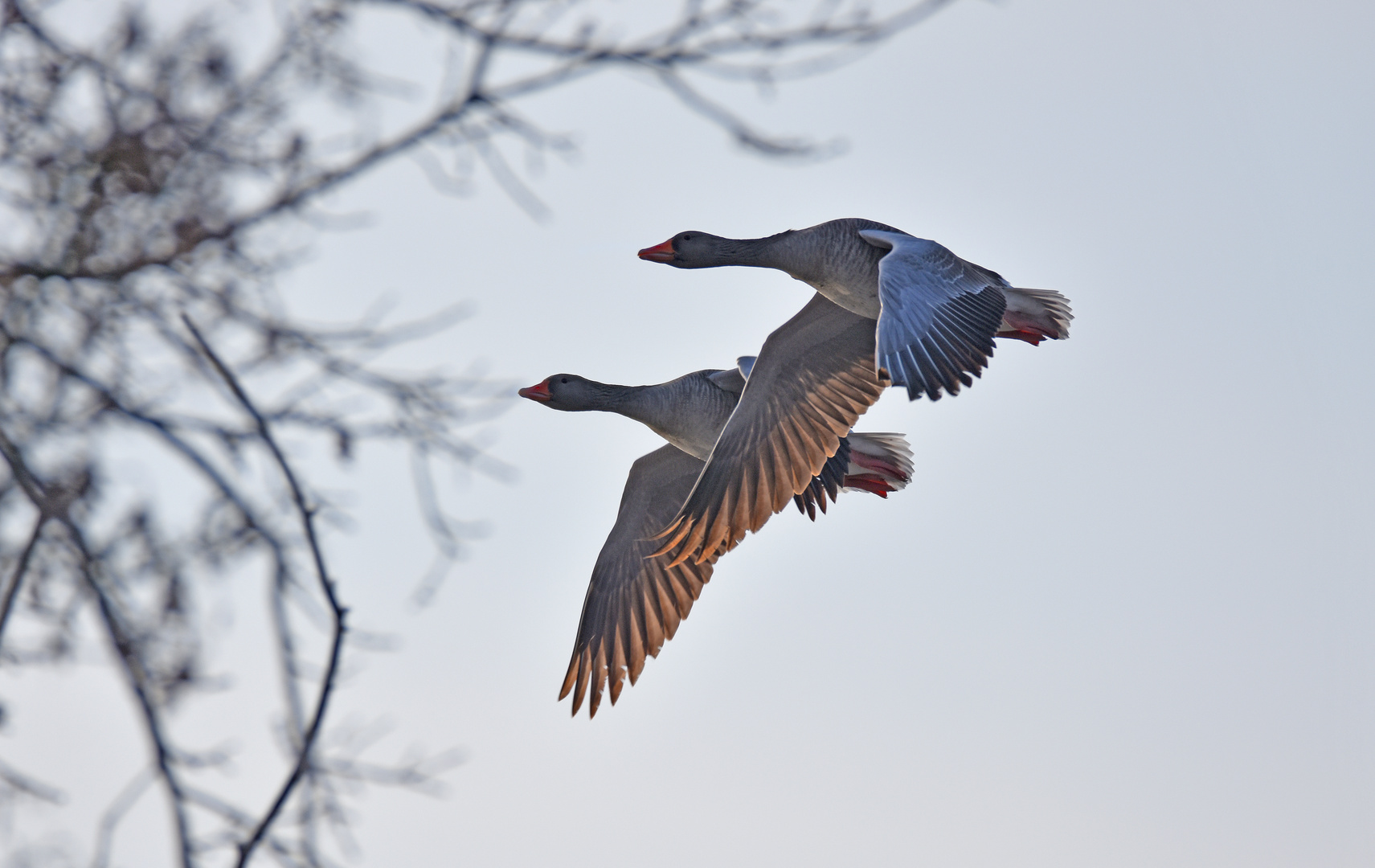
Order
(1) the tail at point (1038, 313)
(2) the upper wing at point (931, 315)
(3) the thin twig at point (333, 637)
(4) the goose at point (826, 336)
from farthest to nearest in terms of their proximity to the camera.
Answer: (1) the tail at point (1038, 313), (4) the goose at point (826, 336), (2) the upper wing at point (931, 315), (3) the thin twig at point (333, 637)

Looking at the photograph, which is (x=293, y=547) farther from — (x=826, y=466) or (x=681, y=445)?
(x=826, y=466)

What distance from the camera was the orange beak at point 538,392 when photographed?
8102 mm

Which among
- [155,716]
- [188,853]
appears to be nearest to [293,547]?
[155,716]

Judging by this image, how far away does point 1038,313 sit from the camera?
7453 mm

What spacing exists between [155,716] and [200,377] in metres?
1.86

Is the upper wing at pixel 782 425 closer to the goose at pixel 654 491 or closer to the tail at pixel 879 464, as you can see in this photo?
the goose at pixel 654 491

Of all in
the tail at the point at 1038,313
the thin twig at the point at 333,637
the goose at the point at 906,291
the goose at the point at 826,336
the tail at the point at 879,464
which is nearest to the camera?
the thin twig at the point at 333,637

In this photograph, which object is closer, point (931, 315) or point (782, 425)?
point (931, 315)

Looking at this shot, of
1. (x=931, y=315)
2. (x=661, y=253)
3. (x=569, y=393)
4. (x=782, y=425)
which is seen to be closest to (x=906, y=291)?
(x=931, y=315)

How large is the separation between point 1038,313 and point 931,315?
5.75 ft

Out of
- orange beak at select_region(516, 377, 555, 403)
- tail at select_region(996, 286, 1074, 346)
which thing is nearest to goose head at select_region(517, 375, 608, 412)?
orange beak at select_region(516, 377, 555, 403)

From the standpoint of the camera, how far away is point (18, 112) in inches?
233

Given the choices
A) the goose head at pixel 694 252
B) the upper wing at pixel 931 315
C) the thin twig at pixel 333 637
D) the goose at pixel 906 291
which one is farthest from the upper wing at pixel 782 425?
the thin twig at pixel 333 637

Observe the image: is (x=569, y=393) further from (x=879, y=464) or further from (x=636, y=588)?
(x=879, y=464)
